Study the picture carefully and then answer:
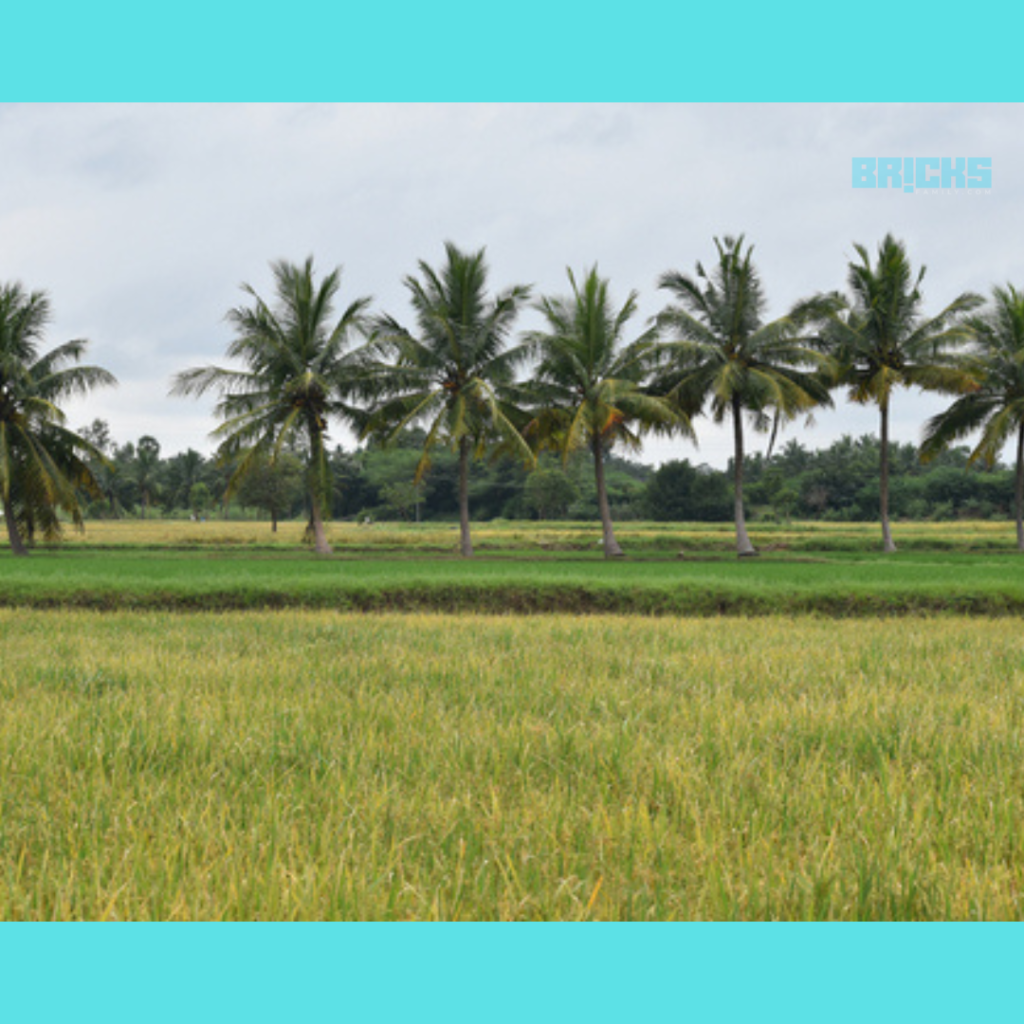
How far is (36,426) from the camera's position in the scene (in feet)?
76.6

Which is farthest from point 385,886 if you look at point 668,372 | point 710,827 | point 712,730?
point 668,372

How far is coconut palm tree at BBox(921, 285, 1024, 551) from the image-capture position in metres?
25.2

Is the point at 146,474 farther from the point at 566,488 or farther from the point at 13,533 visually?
the point at 13,533

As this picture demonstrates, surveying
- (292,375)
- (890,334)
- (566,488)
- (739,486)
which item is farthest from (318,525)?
(566,488)

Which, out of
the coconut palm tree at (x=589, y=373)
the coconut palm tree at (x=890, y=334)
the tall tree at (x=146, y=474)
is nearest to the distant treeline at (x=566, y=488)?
the tall tree at (x=146, y=474)

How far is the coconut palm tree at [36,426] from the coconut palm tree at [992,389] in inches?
1103

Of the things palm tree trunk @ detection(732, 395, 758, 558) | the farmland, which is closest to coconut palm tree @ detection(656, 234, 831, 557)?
palm tree trunk @ detection(732, 395, 758, 558)

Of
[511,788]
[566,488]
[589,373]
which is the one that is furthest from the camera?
[566,488]

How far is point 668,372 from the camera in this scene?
80.4 ft

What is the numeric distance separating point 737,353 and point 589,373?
201 inches

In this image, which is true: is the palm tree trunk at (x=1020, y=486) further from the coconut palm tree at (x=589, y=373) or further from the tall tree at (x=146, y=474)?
the tall tree at (x=146, y=474)

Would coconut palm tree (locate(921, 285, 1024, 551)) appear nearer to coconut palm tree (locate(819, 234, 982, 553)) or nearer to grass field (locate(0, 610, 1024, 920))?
coconut palm tree (locate(819, 234, 982, 553))

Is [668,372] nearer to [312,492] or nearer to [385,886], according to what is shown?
[312,492]

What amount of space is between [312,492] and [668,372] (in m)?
12.1
